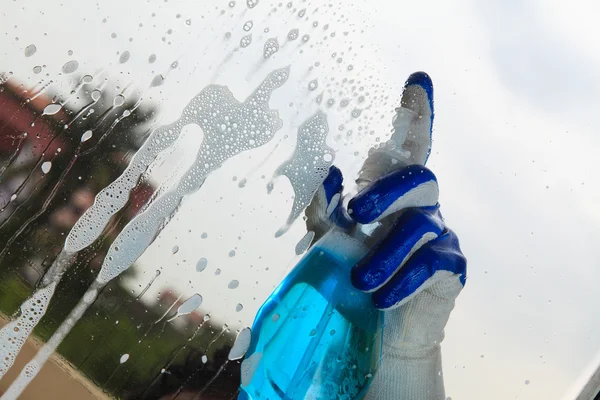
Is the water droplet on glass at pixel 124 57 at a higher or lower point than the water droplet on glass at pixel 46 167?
higher

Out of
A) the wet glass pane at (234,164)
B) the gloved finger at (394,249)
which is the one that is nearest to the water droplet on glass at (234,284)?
the wet glass pane at (234,164)

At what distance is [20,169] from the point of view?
0.40m

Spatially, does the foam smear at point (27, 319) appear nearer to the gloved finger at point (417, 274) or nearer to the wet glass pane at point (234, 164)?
the wet glass pane at point (234, 164)

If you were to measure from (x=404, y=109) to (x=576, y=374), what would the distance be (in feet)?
1.32

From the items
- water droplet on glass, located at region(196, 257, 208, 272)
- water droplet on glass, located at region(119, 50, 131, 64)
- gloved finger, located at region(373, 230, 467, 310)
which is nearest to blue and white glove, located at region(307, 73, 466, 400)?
gloved finger, located at region(373, 230, 467, 310)

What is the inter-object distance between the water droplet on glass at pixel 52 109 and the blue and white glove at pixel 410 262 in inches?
9.5

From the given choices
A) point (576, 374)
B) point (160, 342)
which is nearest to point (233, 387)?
point (160, 342)

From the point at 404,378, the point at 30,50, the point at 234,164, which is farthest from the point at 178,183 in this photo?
the point at 404,378

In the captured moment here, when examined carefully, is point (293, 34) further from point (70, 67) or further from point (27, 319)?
point (27, 319)

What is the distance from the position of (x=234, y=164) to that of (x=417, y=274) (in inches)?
7.6

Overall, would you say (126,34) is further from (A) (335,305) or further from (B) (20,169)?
(A) (335,305)

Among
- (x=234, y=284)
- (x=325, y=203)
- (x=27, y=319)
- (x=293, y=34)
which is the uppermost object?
(x=293, y=34)

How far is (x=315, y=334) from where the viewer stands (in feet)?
1.48

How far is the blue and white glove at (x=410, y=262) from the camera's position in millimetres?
415
